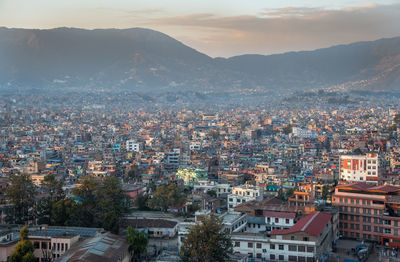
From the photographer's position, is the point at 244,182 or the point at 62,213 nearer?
the point at 62,213

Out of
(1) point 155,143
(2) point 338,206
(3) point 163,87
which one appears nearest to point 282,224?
(2) point 338,206

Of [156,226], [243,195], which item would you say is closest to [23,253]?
[156,226]

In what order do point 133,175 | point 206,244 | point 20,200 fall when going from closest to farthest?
point 206,244 < point 20,200 < point 133,175

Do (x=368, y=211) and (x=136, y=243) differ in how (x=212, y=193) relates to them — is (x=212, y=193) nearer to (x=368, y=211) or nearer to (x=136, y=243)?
(x=368, y=211)

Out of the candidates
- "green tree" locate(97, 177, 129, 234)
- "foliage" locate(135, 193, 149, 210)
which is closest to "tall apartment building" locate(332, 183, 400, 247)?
"green tree" locate(97, 177, 129, 234)

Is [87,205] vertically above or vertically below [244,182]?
above

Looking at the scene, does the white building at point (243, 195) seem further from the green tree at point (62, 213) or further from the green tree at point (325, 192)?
the green tree at point (62, 213)
